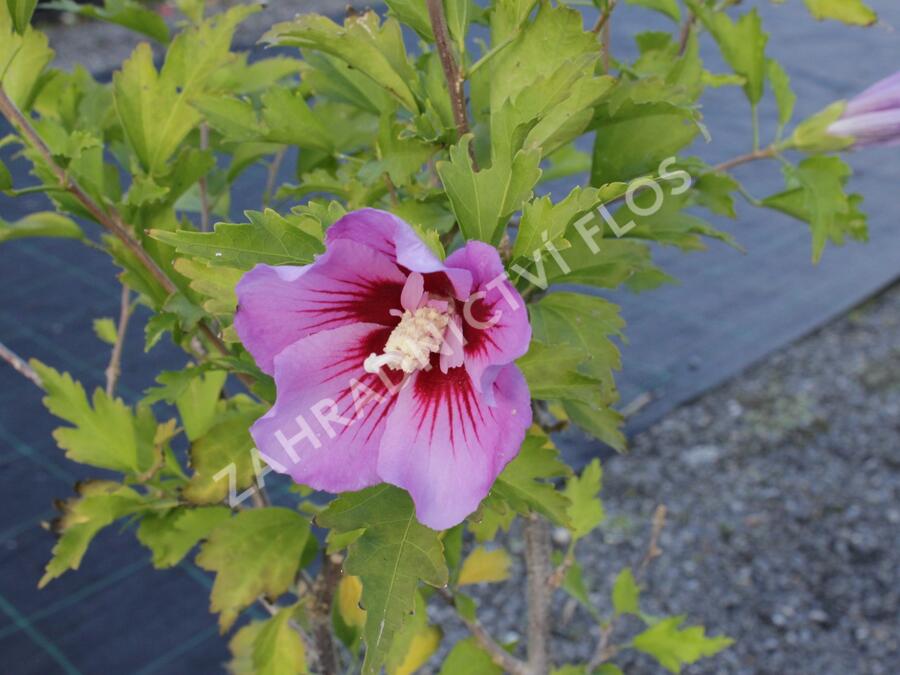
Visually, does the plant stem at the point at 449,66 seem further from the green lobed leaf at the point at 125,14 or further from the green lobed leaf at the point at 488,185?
the green lobed leaf at the point at 125,14

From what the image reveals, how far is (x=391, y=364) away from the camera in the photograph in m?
0.60

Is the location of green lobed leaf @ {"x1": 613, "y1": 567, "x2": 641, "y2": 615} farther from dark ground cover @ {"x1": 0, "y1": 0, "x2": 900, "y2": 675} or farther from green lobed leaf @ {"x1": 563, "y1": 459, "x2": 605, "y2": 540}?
dark ground cover @ {"x1": 0, "y1": 0, "x2": 900, "y2": 675}

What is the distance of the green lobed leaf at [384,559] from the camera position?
0.58 meters

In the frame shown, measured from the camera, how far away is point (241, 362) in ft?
2.20

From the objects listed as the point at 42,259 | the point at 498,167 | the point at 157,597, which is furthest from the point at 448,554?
the point at 42,259

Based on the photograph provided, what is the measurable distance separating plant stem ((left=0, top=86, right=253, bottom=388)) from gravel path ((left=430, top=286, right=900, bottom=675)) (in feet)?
5.48

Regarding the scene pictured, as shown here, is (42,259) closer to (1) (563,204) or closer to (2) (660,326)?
(2) (660,326)

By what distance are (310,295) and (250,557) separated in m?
0.38

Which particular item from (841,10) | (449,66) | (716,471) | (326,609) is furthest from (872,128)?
(716,471)

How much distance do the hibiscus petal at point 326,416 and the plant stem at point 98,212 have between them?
9.5 inches

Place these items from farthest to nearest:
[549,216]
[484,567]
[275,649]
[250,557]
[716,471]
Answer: [716,471] → [484,567] → [275,649] → [250,557] → [549,216]

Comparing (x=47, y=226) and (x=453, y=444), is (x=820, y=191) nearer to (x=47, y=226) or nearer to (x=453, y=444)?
(x=453, y=444)

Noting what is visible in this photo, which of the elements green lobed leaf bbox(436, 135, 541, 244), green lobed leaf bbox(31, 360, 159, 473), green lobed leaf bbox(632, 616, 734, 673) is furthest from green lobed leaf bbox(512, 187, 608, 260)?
green lobed leaf bbox(632, 616, 734, 673)

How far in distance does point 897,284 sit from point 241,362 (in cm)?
345
